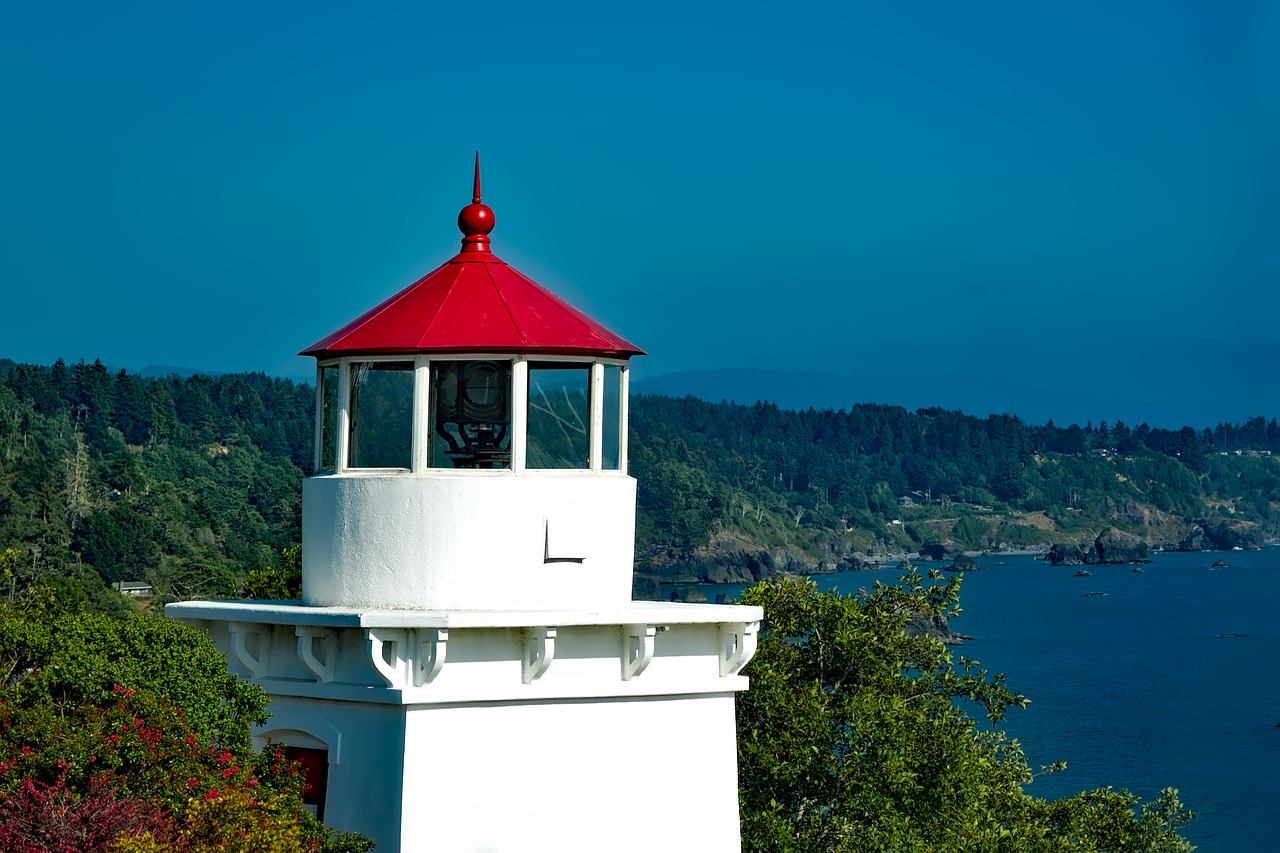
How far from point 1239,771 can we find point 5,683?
82.2 m

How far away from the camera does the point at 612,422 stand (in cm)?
1217

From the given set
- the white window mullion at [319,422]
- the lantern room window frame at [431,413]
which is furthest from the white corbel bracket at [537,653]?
the white window mullion at [319,422]

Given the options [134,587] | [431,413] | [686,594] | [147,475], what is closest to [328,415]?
[431,413]

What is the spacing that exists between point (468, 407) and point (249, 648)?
2.10 m

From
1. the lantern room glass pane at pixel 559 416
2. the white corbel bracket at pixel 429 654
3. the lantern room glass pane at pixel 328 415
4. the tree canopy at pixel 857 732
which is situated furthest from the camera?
the tree canopy at pixel 857 732

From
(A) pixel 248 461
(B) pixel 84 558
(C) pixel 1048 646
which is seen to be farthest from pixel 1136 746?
(A) pixel 248 461

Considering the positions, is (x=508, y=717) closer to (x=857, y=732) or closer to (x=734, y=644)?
(x=734, y=644)

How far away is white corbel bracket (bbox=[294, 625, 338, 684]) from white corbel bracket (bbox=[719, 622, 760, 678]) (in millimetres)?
2465

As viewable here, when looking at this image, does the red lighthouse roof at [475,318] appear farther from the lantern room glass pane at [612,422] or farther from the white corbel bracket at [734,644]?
the white corbel bracket at [734,644]

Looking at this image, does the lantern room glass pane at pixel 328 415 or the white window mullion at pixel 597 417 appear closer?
the white window mullion at pixel 597 417

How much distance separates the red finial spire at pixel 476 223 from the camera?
41.8ft

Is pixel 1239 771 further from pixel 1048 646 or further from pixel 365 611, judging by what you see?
pixel 365 611

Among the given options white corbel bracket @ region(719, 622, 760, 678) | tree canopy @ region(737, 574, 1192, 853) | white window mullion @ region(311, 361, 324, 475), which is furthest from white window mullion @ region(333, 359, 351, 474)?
tree canopy @ region(737, 574, 1192, 853)

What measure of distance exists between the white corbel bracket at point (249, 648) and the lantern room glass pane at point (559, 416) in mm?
2052
